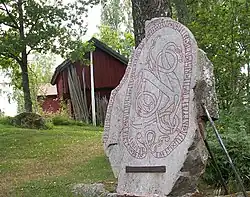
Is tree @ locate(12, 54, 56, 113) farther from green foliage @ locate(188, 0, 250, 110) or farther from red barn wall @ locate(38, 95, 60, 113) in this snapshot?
green foliage @ locate(188, 0, 250, 110)

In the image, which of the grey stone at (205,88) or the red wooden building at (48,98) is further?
the red wooden building at (48,98)

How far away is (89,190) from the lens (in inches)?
242

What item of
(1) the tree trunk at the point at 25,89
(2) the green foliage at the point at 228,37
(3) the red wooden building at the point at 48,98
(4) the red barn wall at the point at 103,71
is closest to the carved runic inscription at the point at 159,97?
(2) the green foliage at the point at 228,37

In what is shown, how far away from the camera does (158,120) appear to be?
511 cm

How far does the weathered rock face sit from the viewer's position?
480cm

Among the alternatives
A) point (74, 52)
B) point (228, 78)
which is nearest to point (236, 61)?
point (228, 78)

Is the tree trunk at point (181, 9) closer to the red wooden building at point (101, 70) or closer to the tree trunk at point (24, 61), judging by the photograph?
the tree trunk at point (24, 61)

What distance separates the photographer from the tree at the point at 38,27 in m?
16.5

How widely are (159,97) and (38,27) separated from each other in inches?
483

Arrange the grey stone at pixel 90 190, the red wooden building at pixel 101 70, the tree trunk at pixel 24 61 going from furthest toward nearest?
1. the red wooden building at pixel 101 70
2. the tree trunk at pixel 24 61
3. the grey stone at pixel 90 190

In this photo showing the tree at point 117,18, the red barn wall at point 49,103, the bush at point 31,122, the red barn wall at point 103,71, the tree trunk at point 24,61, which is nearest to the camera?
the bush at point 31,122

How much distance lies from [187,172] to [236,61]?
6376 millimetres

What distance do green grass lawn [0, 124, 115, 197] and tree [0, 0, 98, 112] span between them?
405 centimetres

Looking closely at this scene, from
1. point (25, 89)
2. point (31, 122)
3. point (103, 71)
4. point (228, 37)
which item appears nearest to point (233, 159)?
point (228, 37)
